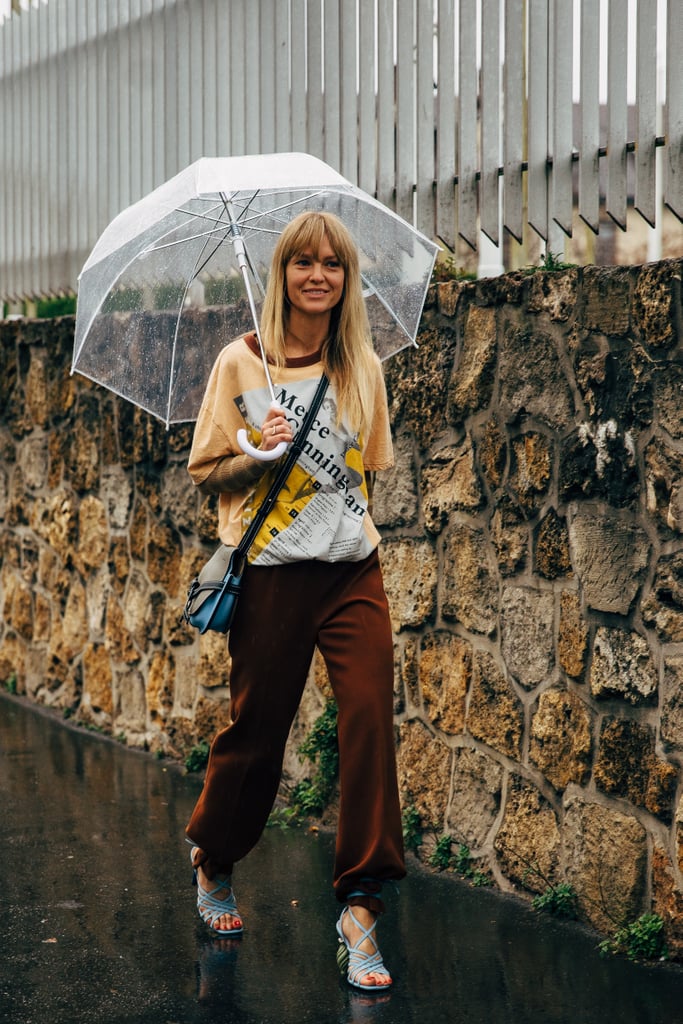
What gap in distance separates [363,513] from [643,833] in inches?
48.9

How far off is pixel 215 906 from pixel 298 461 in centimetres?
139

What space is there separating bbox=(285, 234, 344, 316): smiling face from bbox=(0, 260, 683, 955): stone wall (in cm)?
91

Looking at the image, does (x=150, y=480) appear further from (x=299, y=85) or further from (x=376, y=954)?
(x=376, y=954)

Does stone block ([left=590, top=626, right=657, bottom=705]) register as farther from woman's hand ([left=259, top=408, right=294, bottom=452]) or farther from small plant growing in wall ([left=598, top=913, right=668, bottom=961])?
woman's hand ([left=259, top=408, right=294, bottom=452])

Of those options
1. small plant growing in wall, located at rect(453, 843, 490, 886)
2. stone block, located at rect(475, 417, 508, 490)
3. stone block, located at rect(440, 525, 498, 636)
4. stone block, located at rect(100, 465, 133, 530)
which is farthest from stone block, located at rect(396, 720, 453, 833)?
stone block, located at rect(100, 465, 133, 530)

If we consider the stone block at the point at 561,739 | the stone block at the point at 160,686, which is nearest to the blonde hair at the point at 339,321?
the stone block at the point at 561,739

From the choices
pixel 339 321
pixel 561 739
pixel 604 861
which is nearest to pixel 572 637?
pixel 561 739

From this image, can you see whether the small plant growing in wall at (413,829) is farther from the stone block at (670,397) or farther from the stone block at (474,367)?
the stone block at (670,397)

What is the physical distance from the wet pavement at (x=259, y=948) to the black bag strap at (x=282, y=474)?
117 centimetres

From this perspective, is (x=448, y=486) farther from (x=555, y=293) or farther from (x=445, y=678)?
(x=555, y=293)

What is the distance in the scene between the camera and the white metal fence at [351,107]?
4.91 meters

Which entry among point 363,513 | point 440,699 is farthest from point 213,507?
point 363,513

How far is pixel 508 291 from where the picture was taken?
5.00 metres

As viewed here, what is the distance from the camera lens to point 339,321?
422 centimetres
